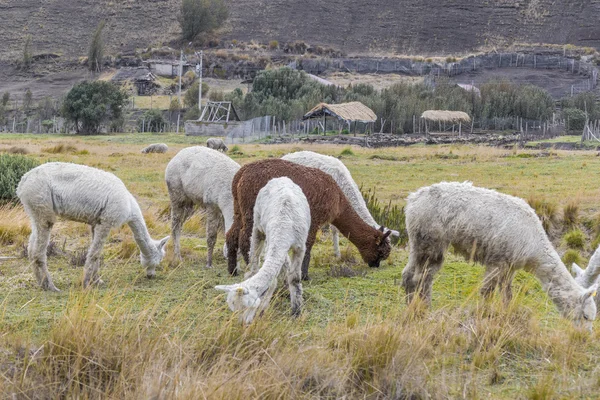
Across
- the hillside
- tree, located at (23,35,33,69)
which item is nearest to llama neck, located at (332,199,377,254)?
tree, located at (23,35,33,69)

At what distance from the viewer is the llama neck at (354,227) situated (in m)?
7.98

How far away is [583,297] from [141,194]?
11.2 metres

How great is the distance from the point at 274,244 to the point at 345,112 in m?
39.5

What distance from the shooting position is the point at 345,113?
4469 centimetres

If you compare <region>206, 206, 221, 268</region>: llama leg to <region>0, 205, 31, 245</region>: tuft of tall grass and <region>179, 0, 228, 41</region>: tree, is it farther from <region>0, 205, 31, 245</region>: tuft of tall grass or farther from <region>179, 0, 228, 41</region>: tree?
<region>179, 0, 228, 41</region>: tree

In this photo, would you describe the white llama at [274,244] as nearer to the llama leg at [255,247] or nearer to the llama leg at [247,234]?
the llama leg at [255,247]

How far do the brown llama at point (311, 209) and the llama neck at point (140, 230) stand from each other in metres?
0.88

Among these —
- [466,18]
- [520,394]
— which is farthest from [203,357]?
[466,18]

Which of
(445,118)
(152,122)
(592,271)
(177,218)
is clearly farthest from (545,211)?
(152,122)

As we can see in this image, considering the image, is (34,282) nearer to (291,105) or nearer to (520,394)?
(520,394)

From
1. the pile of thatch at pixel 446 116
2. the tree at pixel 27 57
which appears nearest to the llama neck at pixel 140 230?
the pile of thatch at pixel 446 116

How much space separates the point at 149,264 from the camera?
307 inches

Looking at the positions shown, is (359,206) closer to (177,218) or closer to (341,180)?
(341,180)

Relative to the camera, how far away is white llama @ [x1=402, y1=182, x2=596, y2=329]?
20.9ft
